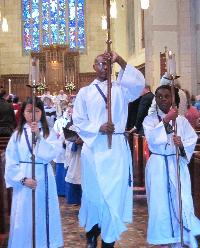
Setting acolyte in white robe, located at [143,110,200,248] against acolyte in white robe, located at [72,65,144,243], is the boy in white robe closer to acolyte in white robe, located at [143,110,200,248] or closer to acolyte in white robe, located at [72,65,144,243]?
acolyte in white robe, located at [143,110,200,248]

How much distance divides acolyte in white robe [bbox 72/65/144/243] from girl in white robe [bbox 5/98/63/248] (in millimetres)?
342

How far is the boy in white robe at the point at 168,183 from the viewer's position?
4.90 meters

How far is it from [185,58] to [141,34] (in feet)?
18.0

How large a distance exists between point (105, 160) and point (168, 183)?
649 millimetres

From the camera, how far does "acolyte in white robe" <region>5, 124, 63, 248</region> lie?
467 centimetres

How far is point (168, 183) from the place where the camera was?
4.96m

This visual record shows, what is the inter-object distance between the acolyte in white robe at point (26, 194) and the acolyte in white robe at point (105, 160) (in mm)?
366

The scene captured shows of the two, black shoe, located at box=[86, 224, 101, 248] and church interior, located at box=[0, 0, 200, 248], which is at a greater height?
church interior, located at box=[0, 0, 200, 248]

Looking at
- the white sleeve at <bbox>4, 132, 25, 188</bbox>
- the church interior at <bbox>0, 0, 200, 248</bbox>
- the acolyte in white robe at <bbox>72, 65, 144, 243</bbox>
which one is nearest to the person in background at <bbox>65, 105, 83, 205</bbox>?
the acolyte in white robe at <bbox>72, 65, 144, 243</bbox>

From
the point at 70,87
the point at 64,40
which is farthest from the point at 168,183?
the point at 64,40

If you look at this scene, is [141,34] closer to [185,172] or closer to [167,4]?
[167,4]

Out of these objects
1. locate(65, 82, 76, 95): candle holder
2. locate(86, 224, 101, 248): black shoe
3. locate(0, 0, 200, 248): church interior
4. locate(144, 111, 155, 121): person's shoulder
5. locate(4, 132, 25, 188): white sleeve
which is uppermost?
locate(0, 0, 200, 248): church interior

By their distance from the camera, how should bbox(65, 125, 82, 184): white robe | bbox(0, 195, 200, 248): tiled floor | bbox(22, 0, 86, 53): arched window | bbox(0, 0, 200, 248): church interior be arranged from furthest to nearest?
bbox(22, 0, 86, 53): arched window → bbox(0, 0, 200, 248): church interior → bbox(65, 125, 82, 184): white robe → bbox(0, 195, 200, 248): tiled floor

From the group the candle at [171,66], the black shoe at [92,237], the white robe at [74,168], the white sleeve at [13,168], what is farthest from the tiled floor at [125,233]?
the candle at [171,66]
